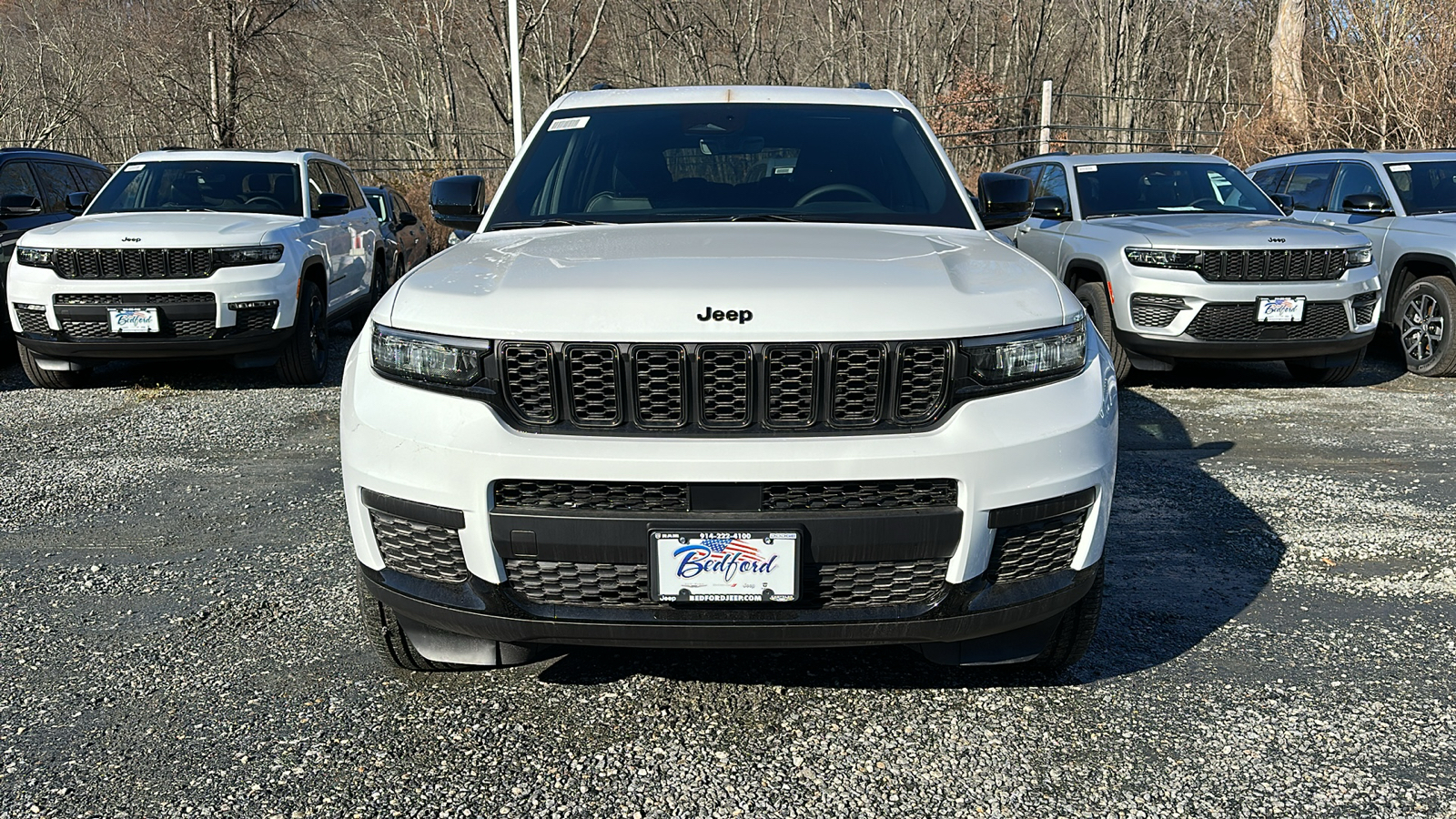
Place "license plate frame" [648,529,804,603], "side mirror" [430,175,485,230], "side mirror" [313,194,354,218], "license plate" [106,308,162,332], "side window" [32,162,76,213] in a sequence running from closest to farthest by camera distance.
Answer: "license plate frame" [648,529,804,603], "side mirror" [430,175,485,230], "license plate" [106,308,162,332], "side mirror" [313,194,354,218], "side window" [32,162,76,213]

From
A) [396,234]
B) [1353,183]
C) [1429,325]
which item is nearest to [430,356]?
[1429,325]

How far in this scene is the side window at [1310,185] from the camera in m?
9.87

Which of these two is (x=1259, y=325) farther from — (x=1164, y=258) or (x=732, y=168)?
(x=732, y=168)

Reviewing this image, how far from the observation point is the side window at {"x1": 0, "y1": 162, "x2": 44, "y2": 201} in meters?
9.00

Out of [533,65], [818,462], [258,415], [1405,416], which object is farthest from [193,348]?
[533,65]

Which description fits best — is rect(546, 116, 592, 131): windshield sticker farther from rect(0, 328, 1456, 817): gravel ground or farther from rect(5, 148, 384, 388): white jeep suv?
rect(5, 148, 384, 388): white jeep suv

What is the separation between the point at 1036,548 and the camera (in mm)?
2615

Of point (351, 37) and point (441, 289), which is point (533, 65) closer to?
point (351, 37)

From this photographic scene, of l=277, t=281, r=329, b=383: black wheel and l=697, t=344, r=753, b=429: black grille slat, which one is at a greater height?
l=697, t=344, r=753, b=429: black grille slat

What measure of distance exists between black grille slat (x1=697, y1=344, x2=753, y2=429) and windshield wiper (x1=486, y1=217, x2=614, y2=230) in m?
1.34

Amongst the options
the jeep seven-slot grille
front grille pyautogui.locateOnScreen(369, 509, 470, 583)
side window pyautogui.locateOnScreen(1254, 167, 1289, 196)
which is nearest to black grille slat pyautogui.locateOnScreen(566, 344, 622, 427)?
the jeep seven-slot grille

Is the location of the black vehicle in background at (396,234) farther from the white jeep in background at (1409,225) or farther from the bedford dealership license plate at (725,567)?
the bedford dealership license plate at (725,567)

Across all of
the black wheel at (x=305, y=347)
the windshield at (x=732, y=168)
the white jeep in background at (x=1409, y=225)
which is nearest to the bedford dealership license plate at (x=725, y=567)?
the windshield at (x=732, y=168)

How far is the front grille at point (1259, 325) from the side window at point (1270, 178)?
3530 mm
